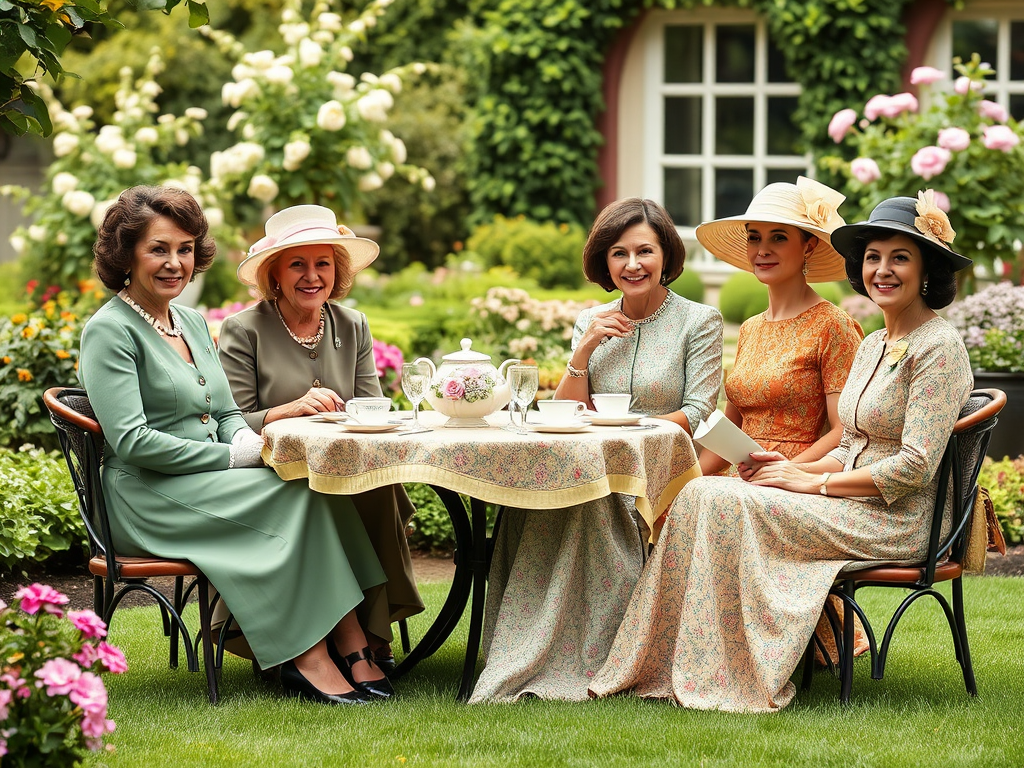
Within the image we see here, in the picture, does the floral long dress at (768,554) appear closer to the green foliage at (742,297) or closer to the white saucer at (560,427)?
the white saucer at (560,427)

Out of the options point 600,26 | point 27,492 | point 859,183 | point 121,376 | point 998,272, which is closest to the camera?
point 121,376

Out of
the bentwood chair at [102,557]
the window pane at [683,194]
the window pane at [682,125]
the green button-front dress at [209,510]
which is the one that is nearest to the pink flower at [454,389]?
the green button-front dress at [209,510]

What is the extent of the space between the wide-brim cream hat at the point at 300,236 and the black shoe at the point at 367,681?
1322mm

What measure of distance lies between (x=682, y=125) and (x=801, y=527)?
8709 millimetres

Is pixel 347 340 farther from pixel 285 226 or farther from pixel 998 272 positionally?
pixel 998 272

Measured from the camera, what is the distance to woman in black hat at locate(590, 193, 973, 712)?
141 inches

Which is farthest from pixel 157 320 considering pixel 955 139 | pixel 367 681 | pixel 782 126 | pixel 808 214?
pixel 782 126

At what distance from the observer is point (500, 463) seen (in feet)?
11.4

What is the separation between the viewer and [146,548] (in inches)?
147

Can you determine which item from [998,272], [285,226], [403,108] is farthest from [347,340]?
[403,108]

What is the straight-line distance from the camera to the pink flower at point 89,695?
2.60 m

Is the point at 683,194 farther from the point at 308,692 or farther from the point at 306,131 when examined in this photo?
the point at 308,692

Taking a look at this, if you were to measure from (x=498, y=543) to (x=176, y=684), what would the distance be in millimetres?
1133

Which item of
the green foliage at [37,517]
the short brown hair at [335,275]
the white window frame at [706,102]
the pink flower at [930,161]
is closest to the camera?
the short brown hair at [335,275]
